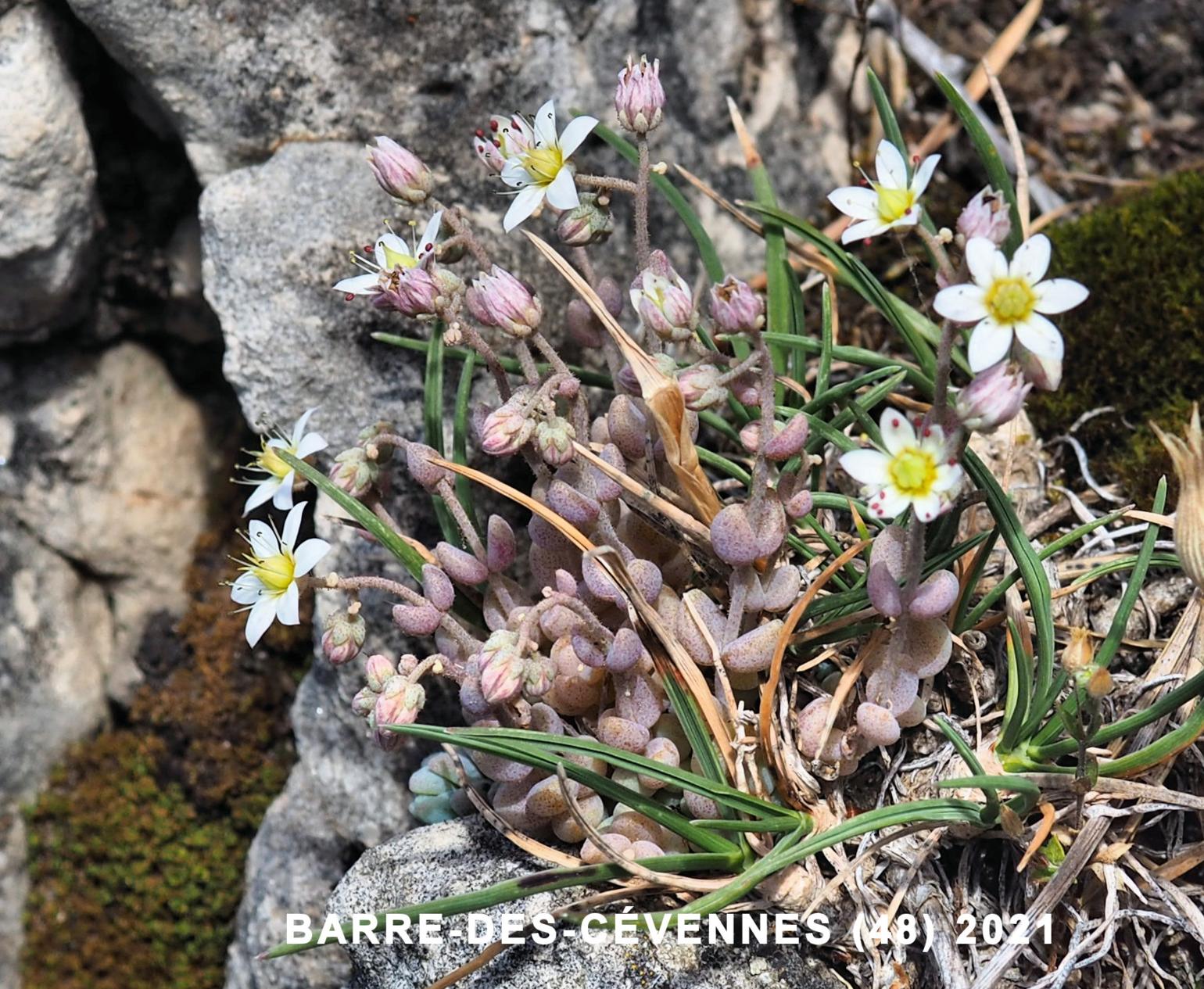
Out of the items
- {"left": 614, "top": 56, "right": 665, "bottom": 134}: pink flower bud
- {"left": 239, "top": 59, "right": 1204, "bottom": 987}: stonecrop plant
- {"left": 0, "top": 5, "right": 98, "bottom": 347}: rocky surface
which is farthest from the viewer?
{"left": 0, "top": 5, "right": 98, "bottom": 347}: rocky surface

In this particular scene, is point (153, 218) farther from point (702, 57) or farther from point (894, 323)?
point (894, 323)

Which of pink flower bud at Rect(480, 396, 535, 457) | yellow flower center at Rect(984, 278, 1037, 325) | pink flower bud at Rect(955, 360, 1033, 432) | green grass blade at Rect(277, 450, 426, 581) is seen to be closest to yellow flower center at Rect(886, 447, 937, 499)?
pink flower bud at Rect(955, 360, 1033, 432)

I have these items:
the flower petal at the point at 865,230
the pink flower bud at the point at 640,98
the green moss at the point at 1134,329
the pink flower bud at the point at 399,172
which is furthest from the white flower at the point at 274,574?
the green moss at the point at 1134,329

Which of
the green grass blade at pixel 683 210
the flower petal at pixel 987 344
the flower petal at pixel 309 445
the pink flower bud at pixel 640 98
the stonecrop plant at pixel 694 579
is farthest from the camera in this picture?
the green grass blade at pixel 683 210

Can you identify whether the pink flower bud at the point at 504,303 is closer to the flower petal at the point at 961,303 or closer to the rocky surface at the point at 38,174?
the flower petal at the point at 961,303

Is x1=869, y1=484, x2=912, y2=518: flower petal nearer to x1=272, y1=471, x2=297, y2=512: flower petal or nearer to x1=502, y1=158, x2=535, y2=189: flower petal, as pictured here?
x1=502, y1=158, x2=535, y2=189: flower petal
